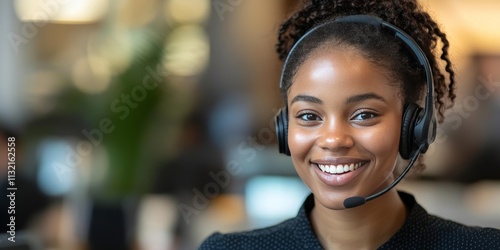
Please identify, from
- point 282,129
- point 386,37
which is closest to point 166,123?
point 282,129

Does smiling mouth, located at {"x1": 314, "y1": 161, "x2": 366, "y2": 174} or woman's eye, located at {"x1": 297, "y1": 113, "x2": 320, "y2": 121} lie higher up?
woman's eye, located at {"x1": 297, "y1": 113, "x2": 320, "y2": 121}

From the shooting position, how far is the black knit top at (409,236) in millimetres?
1322

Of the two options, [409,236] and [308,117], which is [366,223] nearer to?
[409,236]

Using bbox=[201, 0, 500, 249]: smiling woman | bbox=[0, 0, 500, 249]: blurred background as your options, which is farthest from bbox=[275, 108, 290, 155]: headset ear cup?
bbox=[0, 0, 500, 249]: blurred background

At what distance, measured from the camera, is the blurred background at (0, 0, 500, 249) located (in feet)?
10.4

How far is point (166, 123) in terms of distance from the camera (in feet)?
11.0

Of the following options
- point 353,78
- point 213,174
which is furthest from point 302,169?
point 213,174

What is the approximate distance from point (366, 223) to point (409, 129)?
0.19m

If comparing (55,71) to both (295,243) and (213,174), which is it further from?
(295,243)

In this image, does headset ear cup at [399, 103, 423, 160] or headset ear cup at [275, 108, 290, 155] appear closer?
headset ear cup at [399, 103, 423, 160]

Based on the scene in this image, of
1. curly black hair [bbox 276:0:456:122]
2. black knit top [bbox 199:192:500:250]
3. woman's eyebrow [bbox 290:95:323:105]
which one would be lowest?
black knit top [bbox 199:192:500:250]

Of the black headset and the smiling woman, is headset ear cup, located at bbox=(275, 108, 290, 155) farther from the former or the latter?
the black headset

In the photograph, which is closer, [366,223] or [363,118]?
[363,118]

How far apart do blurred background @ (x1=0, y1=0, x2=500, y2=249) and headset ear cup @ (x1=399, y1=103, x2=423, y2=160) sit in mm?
1707
